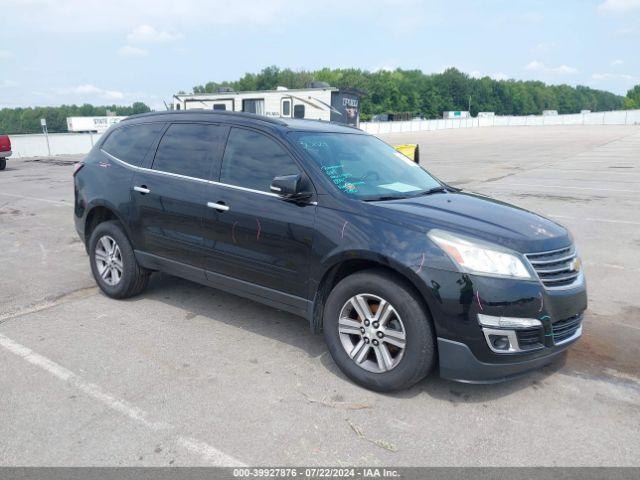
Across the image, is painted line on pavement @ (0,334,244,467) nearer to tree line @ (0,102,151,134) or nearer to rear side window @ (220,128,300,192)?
rear side window @ (220,128,300,192)

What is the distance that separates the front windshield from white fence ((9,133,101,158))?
26.4 meters

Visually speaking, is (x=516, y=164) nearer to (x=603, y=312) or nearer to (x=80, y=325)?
(x=603, y=312)

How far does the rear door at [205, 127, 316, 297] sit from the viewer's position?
3.83 m

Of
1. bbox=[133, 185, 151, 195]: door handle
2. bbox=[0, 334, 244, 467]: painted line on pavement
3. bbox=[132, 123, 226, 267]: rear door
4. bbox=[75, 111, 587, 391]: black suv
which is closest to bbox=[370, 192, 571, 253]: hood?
bbox=[75, 111, 587, 391]: black suv

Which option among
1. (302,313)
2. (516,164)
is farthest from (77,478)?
Result: (516,164)

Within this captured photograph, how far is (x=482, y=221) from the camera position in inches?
139

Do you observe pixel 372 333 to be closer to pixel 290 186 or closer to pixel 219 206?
pixel 290 186

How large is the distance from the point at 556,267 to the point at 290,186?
71.6 inches

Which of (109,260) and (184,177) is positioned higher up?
(184,177)

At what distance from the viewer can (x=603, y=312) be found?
495cm

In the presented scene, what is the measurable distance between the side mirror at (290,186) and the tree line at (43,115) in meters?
119

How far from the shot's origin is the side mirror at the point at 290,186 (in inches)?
144

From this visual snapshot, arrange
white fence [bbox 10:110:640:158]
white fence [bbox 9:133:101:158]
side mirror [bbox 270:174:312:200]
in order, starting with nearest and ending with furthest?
side mirror [bbox 270:174:312:200] < white fence [bbox 9:133:101:158] < white fence [bbox 10:110:640:158]

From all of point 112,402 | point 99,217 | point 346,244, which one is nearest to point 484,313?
point 346,244
